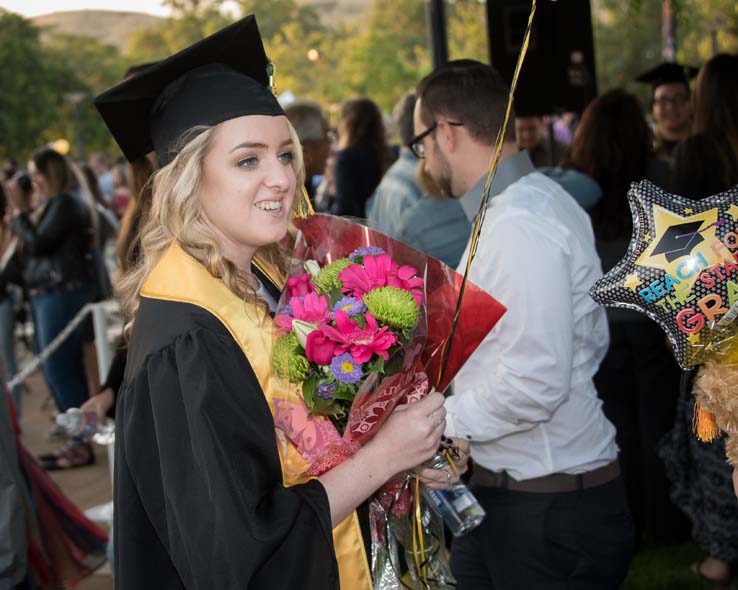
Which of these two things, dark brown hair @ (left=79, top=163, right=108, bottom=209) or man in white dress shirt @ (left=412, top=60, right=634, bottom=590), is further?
dark brown hair @ (left=79, top=163, right=108, bottom=209)

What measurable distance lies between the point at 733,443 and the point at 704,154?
2.64 meters

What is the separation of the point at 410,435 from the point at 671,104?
4258mm

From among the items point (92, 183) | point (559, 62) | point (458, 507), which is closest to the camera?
point (458, 507)

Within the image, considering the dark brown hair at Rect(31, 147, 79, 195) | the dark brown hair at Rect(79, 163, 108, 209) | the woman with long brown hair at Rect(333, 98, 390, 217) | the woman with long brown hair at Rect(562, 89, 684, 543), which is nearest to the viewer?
the woman with long brown hair at Rect(562, 89, 684, 543)

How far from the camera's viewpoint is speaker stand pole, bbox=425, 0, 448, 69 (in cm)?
550

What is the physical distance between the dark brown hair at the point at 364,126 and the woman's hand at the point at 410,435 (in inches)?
168

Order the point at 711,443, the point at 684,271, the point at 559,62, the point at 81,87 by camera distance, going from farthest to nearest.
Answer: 1. the point at 81,87
2. the point at 559,62
3. the point at 711,443
4. the point at 684,271

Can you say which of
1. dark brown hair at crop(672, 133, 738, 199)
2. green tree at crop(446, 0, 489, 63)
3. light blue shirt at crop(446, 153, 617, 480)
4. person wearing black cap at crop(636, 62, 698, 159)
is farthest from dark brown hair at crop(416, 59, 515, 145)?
green tree at crop(446, 0, 489, 63)

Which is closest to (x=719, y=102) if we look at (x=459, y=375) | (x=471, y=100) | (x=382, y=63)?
(x=471, y=100)

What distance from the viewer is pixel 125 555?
1.97m

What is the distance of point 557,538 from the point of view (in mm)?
2670

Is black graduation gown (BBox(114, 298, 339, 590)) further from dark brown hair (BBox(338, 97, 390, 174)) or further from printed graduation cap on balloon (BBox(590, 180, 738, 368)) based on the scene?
dark brown hair (BBox(338, 97, 390, 174))

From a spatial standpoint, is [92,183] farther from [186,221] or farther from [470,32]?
[470,32]

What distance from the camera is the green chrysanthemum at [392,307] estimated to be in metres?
1.88
